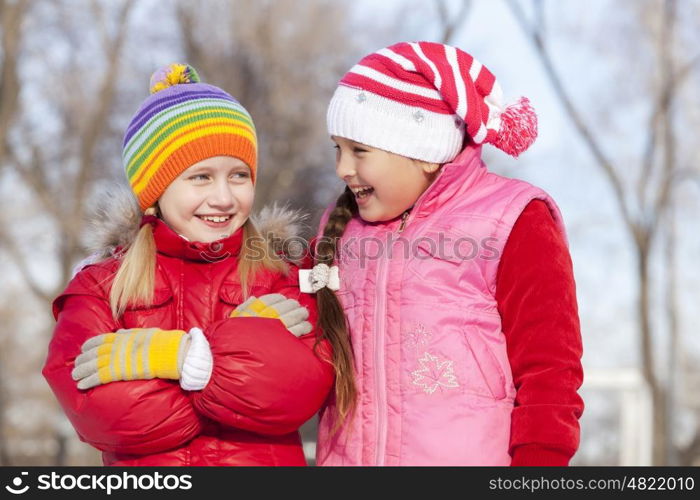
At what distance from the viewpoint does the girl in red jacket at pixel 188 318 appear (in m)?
2.51

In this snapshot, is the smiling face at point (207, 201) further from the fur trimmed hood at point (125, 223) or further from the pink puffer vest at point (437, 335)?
the pink puffer vest at point (437, 335)

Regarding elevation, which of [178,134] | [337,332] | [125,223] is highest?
[178,134]

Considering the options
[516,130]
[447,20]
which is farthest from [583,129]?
[516,130]

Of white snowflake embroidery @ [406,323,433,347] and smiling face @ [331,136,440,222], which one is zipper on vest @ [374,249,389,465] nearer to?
white snowflake embroidery @ [406,323,433,347]

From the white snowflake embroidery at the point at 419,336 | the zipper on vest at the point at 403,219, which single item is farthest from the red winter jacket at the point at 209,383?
the zipper on vest at the point at 403,219

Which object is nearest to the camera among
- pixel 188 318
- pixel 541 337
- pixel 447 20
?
pixel 541 337

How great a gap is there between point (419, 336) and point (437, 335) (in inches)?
2.0

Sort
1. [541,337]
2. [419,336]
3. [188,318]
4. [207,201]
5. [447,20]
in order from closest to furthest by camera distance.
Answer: [541,337] → [419,336] → [188,318] → [207,201] → [447,20]

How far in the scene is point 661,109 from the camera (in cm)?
1137

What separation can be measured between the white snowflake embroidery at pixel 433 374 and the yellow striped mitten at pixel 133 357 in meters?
0.63

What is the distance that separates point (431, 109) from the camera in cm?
281

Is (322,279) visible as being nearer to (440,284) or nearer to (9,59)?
(440,284)

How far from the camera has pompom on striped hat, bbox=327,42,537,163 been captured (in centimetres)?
277
